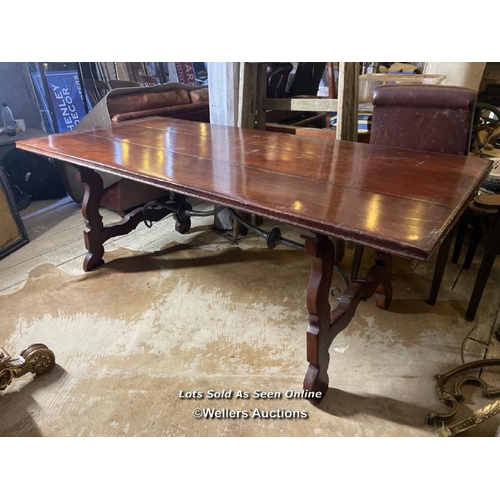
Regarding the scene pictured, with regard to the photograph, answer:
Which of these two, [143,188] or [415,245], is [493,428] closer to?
[415,245]

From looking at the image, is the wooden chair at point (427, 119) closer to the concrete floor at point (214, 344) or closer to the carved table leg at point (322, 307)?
the concrete floor at point (214, 344)

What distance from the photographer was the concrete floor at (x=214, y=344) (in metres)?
1.45

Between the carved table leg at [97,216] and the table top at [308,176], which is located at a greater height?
the table top at [308,176]

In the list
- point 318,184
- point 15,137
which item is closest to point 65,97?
point 15,137

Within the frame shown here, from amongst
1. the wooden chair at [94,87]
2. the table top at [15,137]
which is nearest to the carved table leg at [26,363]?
the table top at [15,137]

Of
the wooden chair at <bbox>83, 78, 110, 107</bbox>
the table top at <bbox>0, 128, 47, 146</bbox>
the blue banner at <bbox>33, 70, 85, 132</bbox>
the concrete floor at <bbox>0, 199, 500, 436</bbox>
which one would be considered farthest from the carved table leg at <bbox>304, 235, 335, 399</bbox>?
the blue banner at <bbox>33, 70, 85, 132</bbox>

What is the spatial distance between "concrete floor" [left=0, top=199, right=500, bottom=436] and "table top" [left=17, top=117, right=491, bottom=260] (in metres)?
0.80

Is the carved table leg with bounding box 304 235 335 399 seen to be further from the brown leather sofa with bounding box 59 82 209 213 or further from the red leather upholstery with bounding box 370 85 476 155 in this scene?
the brown leather sofa with bounding box 59 82 209 213

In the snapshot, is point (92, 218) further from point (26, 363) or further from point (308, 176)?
point (308, 176)

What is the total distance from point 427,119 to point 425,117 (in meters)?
0.01

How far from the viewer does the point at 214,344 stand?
5.89 feet

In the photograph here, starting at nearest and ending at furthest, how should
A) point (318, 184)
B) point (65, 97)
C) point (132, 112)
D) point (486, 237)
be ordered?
point (318, 184) < point (486, 237) < point (132, 112) < point (65, 97)

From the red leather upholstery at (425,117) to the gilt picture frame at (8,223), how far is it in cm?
251

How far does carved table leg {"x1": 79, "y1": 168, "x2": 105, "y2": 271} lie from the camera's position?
2242 mm
